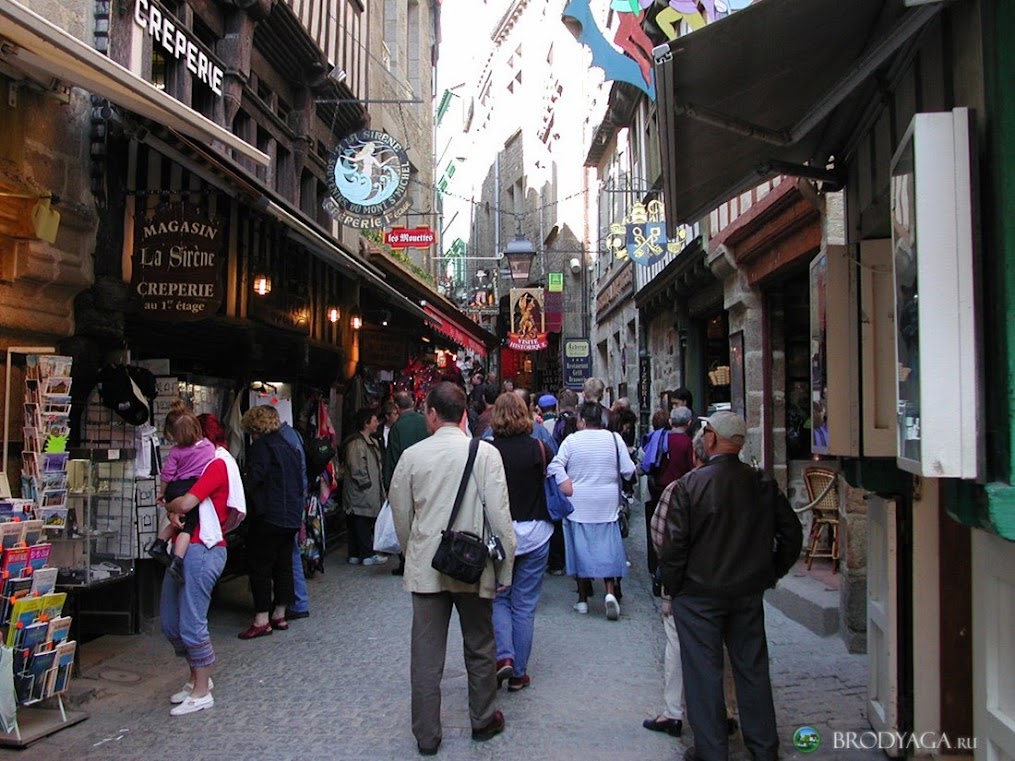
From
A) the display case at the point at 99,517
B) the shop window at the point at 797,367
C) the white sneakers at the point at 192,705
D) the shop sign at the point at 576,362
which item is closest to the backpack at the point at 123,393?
the display case at the point at 99,517

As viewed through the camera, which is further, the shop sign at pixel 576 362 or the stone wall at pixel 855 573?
the shop sign at pixel 576 362

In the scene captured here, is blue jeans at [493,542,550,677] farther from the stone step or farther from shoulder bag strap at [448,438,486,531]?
the stone step

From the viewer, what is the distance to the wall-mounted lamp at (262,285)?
8.07m

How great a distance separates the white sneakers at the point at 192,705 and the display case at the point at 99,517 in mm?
1177

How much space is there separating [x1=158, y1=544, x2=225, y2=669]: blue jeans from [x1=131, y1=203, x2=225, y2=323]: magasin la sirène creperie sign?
1.90 meters

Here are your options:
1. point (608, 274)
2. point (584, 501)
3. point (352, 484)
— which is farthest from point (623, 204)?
point (584, 501)

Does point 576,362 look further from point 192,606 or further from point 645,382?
point 192,606

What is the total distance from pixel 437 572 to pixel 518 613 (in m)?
1.21

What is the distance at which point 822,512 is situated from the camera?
761 cm

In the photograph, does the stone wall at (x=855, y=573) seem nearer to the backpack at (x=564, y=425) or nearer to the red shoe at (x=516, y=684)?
the red shoe at (x=516, y=684)

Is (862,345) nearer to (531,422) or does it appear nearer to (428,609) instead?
(531,422)

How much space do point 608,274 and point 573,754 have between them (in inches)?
637

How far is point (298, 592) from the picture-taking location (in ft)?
22.7

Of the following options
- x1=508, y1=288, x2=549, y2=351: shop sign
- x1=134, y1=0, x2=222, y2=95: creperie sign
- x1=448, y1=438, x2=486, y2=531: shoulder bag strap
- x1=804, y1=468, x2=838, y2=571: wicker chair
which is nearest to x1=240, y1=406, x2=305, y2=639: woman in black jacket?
x1=448, y1=438, x2=486, y2=531: shoulder bag strap
